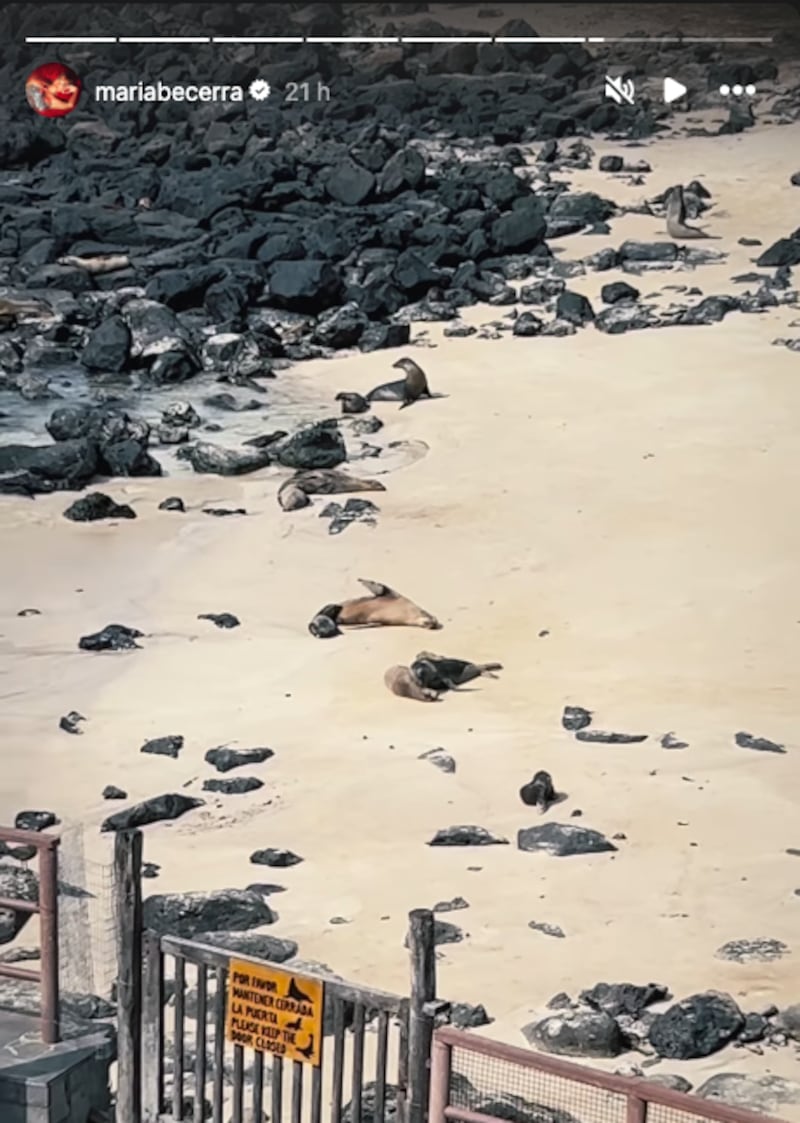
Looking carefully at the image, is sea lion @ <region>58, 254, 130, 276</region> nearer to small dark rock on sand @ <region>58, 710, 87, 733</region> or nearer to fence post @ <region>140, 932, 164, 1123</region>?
small dark rock on sand @ <region>58, 710, 87, 733</region>

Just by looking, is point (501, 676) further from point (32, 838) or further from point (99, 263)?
point (99, 263)

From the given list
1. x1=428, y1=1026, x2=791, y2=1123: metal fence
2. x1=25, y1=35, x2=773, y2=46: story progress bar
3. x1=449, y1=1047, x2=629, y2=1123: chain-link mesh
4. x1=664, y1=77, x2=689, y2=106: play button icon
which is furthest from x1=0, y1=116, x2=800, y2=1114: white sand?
x1=25, y1=35, x2=773, y2=46: story progress bar

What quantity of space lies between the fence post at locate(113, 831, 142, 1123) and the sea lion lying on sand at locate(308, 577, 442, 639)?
28.9 feet

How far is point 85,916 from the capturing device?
385 inches

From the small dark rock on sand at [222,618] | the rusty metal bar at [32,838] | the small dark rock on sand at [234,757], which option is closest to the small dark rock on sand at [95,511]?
the small dark rock on sand at [222,618]

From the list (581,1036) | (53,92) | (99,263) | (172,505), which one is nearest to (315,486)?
(172,505)

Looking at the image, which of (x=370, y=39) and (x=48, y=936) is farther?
(x=370, y=39)

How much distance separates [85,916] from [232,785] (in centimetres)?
462

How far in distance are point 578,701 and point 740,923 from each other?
4092 mm

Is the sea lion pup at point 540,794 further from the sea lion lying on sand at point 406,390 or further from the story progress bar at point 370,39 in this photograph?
the story progress bar at point 370,39

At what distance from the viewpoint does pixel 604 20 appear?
55281mm

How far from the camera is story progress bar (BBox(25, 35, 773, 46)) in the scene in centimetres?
5178

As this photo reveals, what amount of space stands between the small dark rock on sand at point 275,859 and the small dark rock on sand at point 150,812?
2.67 ft

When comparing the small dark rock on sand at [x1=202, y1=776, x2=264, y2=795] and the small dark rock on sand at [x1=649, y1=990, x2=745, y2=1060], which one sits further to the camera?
Answer: the small dark rock on sand at [x1=202, y1=776, x2=264, y2=795]
